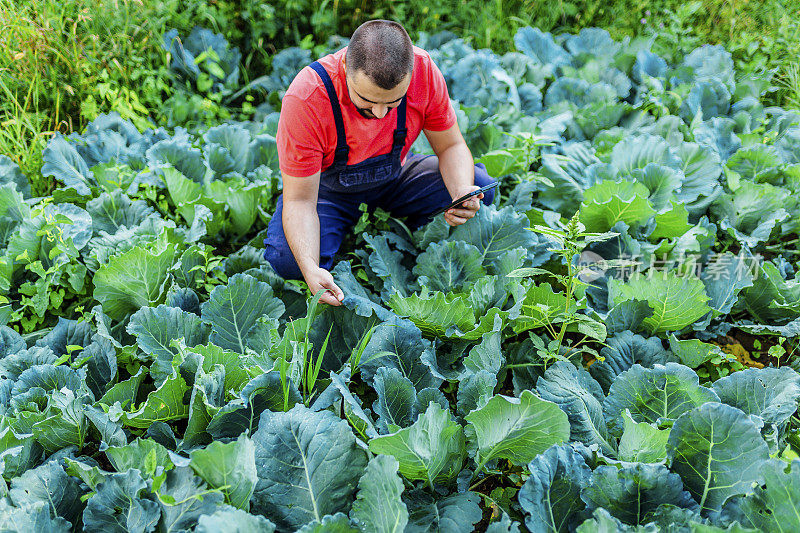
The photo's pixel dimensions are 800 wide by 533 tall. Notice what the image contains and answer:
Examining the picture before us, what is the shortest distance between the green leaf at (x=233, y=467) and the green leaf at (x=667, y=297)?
52.8 inches

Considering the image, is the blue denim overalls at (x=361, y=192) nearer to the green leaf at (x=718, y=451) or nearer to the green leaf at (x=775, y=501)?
the green leaf at (x=718, y=451)

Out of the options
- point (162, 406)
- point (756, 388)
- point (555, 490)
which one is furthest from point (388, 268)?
point (756, 388)

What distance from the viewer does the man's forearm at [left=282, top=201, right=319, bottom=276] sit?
211cm

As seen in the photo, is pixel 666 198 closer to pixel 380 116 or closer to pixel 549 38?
pixel 380 116

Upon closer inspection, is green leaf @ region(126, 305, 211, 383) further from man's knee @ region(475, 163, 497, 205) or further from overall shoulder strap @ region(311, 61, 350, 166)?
man's knee @ region(475, 163, 497, 205)

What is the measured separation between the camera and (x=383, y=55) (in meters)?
1.75

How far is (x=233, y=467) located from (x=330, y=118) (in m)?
1.18


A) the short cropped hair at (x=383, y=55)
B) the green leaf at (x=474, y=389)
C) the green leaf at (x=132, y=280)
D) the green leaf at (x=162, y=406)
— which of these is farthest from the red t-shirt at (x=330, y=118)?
the green leaf at (x=474, y=389)

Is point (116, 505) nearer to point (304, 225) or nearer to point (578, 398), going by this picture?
point (304, 225)

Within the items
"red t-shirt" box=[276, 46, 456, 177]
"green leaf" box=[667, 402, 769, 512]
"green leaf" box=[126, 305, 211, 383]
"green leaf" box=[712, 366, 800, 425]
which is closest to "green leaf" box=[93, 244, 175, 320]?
"green leaf" box=[126, 305, 211, 383]

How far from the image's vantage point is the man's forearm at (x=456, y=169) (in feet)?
7.80

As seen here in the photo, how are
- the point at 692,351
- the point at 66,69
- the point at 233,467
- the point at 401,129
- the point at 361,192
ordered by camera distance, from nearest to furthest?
the point at 233,467 → the point at 692,351 → the point at 401,129 → the point at 361,192 → the point at 66,69

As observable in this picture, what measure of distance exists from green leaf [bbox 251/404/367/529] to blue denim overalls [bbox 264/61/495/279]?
790 mm

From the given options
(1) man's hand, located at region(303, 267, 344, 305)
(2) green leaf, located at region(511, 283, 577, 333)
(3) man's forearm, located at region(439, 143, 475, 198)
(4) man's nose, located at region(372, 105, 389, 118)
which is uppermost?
(4) man's nose, located at region(372, 105, 389, 118)
